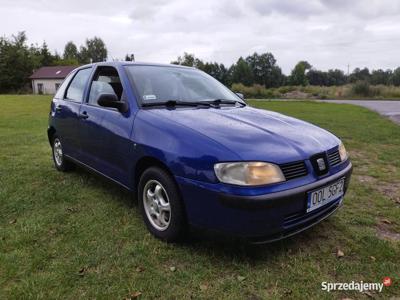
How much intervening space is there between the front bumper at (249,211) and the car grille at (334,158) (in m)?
0.31

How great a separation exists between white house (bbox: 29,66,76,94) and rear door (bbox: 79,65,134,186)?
59527 mm

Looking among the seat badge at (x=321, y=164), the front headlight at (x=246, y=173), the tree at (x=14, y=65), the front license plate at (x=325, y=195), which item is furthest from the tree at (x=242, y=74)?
the front headlight at (x=246, y=173)

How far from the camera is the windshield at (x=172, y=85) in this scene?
3.49 m

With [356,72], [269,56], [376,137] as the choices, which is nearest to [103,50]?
[269,56]

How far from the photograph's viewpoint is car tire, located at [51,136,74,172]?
5.11m

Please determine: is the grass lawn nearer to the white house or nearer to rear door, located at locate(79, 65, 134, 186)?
rear door, located at locate(79, 65, 134, 186)

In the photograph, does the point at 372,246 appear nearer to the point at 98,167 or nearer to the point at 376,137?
the point at 98,167

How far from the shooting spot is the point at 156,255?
285 cm

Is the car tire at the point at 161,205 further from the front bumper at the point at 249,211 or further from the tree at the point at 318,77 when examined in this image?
the tree at the point at 318,77

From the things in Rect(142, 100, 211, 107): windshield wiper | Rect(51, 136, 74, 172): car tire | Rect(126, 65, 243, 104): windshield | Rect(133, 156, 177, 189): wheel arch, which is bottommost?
Rect(51, 136, 74, 172): car tire

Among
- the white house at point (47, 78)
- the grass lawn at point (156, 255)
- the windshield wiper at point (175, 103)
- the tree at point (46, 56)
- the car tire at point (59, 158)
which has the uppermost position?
the tree at point (46, 56)

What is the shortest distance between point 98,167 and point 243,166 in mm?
2062

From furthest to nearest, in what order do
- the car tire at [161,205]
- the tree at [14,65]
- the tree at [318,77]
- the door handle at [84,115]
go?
the tree at [318,77] < the tree at [14,65] < the door handle at [84,115] < the car tire at [161,205]

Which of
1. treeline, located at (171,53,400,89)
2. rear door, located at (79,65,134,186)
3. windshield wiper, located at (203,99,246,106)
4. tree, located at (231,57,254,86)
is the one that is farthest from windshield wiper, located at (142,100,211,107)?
tree, located at (231,57,254,86)
